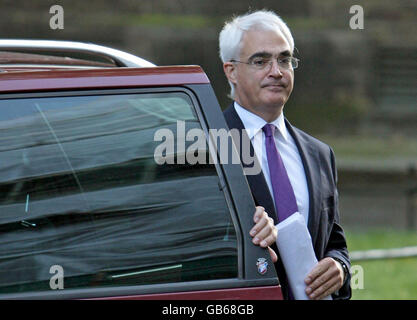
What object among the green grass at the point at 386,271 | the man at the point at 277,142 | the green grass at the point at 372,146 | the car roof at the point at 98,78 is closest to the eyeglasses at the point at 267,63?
the man at the point at 277,142

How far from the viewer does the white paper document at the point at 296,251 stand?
2928 mm

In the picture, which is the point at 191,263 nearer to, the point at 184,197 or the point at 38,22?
the point at 184,197

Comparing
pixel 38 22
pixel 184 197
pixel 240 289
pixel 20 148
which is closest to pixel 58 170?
pixel 20 148

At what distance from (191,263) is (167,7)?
1471 cm

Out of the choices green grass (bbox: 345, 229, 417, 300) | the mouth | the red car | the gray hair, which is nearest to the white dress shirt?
the mouth

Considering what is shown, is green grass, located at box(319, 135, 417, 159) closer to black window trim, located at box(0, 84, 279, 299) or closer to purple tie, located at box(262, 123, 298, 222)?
purple tie, located at box(262, 123, 298, 222)

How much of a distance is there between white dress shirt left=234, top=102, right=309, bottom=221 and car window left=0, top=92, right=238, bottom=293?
0.50 m

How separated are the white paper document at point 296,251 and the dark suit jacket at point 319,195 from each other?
0.15 m

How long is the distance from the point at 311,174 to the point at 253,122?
294 mm

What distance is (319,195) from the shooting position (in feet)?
10.5

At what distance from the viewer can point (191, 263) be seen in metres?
2.68

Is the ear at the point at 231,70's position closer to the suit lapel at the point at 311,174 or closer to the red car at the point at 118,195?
the suit lapel at the point at 311,174

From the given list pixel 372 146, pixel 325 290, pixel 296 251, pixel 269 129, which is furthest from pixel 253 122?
pixel 372 146
